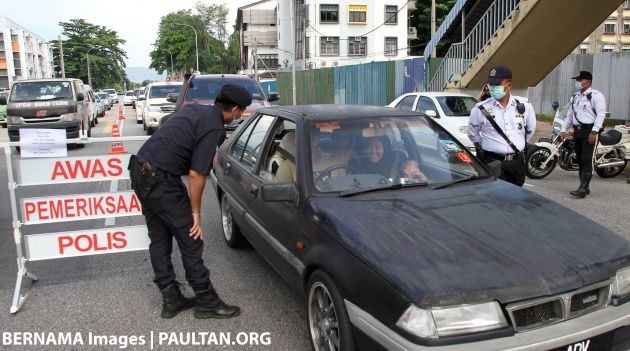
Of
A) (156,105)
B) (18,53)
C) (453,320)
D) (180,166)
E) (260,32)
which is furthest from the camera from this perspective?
(260,32)

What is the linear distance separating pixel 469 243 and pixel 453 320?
20.3 inches

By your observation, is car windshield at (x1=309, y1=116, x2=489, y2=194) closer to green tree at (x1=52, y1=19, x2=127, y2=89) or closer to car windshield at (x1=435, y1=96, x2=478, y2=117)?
car windshield at (x1=435, y1=96, x2=478, y2=117)

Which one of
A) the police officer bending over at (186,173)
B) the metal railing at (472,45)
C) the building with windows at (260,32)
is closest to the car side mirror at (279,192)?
the police officer bending over at (186,173)

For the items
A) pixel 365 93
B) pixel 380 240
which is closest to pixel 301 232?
pixel 380 240

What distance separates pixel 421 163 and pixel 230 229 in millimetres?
2257

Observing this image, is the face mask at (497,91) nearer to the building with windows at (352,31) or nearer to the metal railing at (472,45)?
the metal railing at (472,45)

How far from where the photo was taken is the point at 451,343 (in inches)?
88.6

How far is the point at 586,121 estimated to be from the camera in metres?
7.45

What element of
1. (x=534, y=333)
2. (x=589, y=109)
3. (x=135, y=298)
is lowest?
(x=135, y=298)

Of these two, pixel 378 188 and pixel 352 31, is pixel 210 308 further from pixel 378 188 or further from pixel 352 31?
pixel 352 31

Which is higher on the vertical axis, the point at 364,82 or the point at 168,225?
the point at 364,82

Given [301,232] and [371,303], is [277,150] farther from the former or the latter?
[371,303]

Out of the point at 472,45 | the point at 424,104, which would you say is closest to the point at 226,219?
the point at 424,104

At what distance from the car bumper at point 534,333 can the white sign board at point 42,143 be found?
2.83 m
